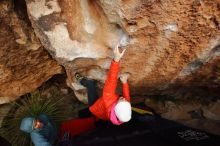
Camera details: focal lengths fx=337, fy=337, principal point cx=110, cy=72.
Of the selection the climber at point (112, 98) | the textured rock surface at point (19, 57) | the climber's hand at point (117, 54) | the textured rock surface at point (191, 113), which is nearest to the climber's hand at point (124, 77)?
the climber at point (112, 98)

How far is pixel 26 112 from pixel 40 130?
964 millimetres

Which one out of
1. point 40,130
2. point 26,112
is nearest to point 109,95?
point 40,130

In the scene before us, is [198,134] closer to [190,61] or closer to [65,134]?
[190,61]

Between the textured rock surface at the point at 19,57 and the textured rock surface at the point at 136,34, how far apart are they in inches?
8.0

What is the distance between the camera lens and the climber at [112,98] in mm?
3266

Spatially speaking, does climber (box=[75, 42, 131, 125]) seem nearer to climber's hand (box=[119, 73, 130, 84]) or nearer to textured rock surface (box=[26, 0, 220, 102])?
climber's hand (box=[119, 73, 130, 84])

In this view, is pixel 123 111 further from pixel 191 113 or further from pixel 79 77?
pixel 191 113

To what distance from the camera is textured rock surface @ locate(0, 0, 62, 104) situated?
11.0ft

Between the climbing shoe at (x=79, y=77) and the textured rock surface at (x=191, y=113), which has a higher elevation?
the climbing shoe at (x=79, y=77)

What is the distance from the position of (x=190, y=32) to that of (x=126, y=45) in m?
0.63

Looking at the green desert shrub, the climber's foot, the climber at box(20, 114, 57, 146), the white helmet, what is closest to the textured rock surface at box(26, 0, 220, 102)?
the climber's foot

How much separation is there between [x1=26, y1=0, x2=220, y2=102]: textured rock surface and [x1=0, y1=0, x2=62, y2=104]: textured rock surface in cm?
20

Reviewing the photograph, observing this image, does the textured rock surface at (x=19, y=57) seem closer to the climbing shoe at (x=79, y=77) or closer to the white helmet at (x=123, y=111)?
the climbing shoe at (x=79, y=77)

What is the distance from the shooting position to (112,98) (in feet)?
11.5
